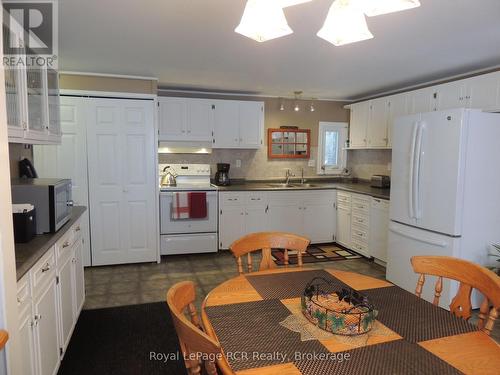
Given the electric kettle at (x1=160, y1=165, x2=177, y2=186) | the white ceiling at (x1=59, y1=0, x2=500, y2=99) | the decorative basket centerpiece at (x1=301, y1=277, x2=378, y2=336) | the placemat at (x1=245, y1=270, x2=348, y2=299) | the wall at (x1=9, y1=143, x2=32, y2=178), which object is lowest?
the placemat at (x1=245, y1=270, x2=348, y2=299)

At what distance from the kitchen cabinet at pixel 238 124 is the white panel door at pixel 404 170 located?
210 centimetres

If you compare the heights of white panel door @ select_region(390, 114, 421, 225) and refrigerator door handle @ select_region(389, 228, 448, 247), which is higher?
white panel door @ select_region(390, 114, 421, 225)

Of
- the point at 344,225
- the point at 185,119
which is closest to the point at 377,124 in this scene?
the point at 344,225

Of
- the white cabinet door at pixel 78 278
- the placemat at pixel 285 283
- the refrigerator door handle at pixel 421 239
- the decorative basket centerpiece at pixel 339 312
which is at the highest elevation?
the decorative basket centerpiece at pixel 339 312

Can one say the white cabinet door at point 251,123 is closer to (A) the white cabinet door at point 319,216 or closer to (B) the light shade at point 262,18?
(A) the white cabinet door at point 319,216

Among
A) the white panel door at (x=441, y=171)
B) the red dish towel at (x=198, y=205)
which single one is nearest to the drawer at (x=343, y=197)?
the white panel door at (x=441, y=171)

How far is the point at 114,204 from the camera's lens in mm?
4078

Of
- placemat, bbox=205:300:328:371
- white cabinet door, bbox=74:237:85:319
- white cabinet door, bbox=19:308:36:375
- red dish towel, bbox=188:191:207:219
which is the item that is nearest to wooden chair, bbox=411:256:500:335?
placemat, bbox=205:300:328:371

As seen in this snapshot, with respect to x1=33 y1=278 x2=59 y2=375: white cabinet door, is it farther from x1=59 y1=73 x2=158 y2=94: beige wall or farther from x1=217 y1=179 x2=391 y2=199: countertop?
→ x1=217 y1=179 x2=391 y2=199: countertop

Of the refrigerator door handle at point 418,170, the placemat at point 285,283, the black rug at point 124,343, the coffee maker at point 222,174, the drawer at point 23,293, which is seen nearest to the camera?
the drawer at point 23,293

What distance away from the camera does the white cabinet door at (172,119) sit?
4.56 m

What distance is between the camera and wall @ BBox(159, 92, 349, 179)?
17.2 ft

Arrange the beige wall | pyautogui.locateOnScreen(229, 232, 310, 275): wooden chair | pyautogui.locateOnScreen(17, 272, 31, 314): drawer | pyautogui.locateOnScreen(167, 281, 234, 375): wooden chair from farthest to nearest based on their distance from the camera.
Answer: the beige wall < pyautogui.locateOnScreen(229, 232, 310, 275): wooden chair < pyautogui.locateOnScreen(17, 272, 31, 314): drawer < pyautogui.locateOnScreen(167, 281, 234, 375): wooden chair

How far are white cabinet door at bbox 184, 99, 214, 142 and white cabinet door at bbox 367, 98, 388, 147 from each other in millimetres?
2275
